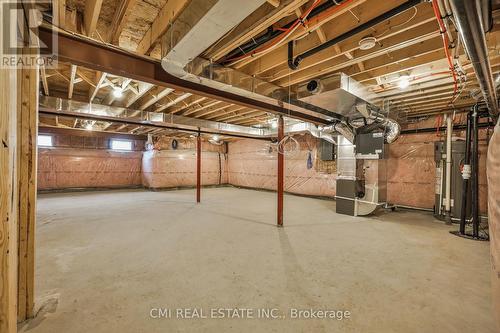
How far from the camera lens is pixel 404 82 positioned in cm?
290

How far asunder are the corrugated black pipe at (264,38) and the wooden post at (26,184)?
1650 millimetres

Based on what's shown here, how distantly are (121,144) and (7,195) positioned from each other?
29.5 feet

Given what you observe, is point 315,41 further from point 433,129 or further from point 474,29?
point 433,129

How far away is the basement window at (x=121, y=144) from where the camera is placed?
8.54 m

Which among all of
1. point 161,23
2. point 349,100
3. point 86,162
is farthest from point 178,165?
point 161,23

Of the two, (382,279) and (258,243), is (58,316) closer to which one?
(258,243)

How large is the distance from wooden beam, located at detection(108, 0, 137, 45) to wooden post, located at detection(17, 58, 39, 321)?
73cm

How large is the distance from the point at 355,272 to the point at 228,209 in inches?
127

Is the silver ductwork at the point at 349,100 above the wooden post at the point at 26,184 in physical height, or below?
above

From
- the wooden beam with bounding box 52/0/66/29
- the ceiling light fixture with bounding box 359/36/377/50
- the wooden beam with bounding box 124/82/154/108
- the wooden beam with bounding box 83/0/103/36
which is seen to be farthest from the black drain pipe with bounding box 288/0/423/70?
the wooden beam with bounding box 124/82/154/108

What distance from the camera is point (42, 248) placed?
2.60 metres

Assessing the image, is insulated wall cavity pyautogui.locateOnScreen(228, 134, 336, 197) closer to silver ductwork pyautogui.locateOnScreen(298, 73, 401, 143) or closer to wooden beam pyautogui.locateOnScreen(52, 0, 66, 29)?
silver ductwork pyautogui.locateOnScreen(298, 73, 401, 143)

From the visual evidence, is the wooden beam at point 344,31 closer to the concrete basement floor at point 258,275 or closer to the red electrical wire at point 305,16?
the red electrical wire at point 305,16

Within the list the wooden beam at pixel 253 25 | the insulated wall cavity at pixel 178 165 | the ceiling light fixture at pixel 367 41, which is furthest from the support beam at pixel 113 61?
the insulated wall cavity at pixel 178 165
